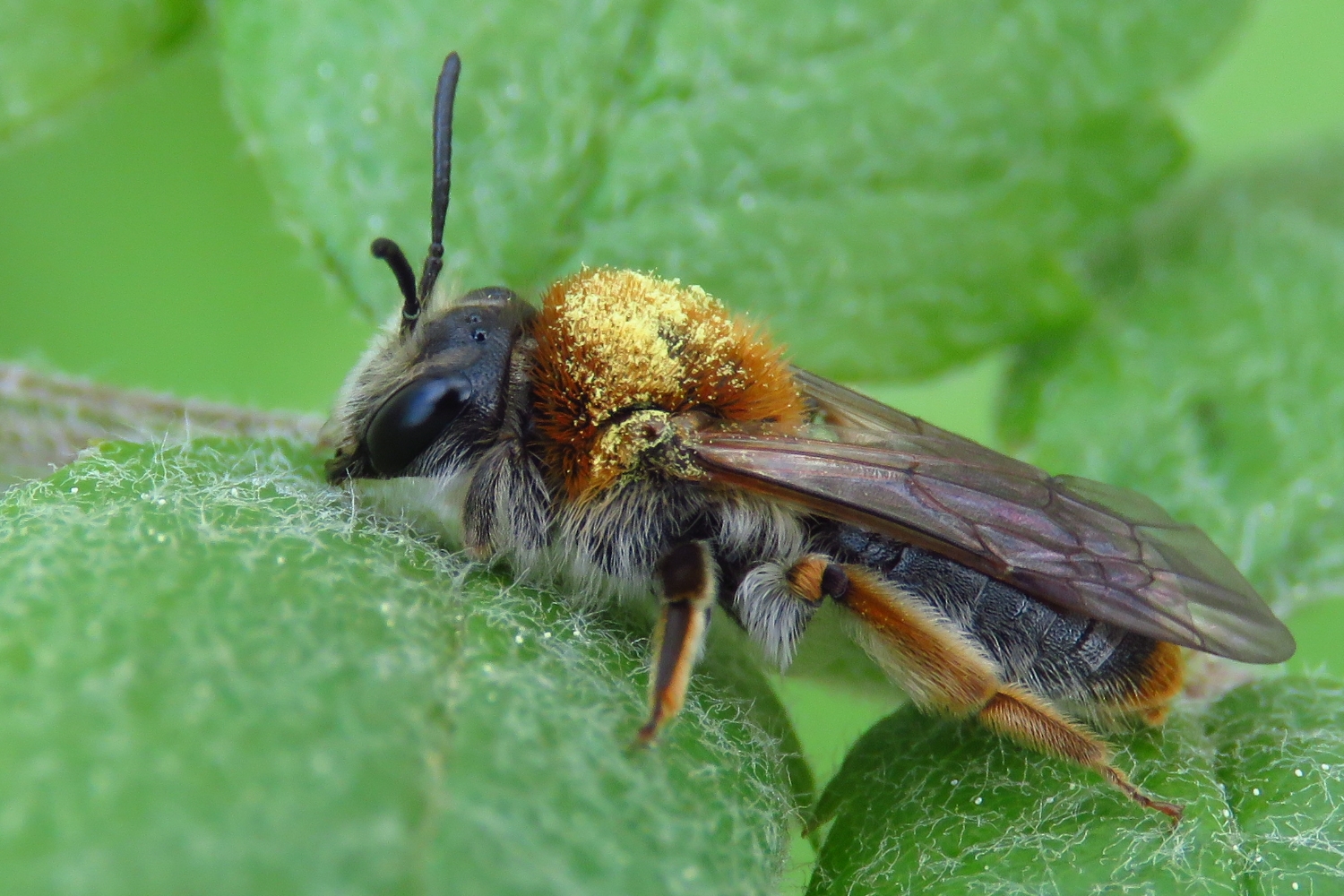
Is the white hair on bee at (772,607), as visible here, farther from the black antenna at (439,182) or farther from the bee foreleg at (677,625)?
the black antenna at (439,182)

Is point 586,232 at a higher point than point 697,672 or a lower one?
higher

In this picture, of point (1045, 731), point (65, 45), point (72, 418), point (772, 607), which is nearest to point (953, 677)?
point (1045, 731)

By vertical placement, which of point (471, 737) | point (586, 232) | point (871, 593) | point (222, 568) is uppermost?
point (586, 232)

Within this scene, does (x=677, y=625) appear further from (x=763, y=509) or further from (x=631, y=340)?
(x=631, y=340)

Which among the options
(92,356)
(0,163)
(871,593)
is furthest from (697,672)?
(0,163)

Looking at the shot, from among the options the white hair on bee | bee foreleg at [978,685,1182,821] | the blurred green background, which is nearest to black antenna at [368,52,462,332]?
the white hair on bee

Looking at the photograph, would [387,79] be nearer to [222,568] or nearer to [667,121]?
Result: [667,121]

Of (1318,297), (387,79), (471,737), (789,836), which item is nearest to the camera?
(471,737)
